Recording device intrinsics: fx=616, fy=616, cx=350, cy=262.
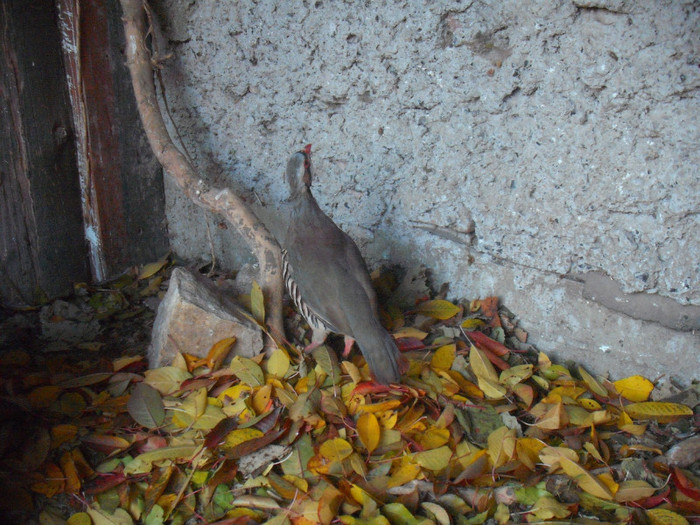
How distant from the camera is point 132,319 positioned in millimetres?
3146

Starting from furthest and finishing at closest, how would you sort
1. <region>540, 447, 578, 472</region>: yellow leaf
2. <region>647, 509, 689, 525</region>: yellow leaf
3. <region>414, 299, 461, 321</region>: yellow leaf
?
<region>414, 299, 461, 321</region>: yellow leaf → <region>540, 447, 578, 472</region>: yellow leaf → <region>647, 509, 689, 525</region>: yellow leaf

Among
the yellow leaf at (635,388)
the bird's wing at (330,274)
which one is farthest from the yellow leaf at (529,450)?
the bird's wing at (330,274)

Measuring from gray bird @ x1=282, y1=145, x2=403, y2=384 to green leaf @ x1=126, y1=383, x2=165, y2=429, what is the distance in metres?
0.72

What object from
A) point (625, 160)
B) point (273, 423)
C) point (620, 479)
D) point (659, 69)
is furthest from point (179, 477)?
point (659, 69)

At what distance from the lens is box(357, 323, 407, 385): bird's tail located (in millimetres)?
2379

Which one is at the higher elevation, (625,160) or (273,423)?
(625,160)

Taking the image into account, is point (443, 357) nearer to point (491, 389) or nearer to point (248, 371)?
point (491, 389)

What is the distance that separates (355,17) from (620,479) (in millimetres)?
2166

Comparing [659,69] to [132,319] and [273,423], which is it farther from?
[132,319]

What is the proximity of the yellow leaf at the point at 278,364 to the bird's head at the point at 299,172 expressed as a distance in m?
0.71

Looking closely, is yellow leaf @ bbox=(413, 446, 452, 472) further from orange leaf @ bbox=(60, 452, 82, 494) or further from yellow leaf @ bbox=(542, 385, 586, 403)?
orange leaf @ bbox=(60, 452, 82, 494)

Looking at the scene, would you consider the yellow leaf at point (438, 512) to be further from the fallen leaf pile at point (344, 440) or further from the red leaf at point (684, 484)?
the red leaf at point (684, 484)

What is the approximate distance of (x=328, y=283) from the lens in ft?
8.43

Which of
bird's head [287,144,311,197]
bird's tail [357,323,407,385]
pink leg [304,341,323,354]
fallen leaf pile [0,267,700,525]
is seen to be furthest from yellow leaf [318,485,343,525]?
bird's head [287,144,311,197]
